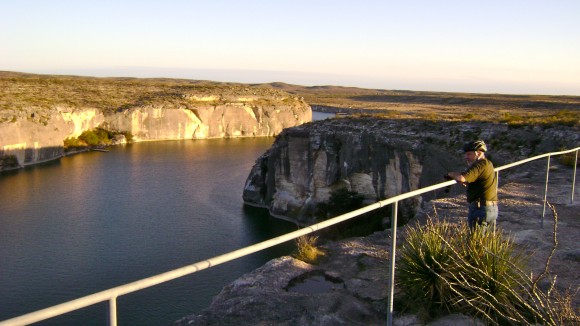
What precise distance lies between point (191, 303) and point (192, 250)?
7659mm

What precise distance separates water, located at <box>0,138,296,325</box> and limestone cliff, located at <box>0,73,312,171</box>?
5.40 meters

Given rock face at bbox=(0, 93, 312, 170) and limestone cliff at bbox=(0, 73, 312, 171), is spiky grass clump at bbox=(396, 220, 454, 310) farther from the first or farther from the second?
rock face at bbox=(0, 93, 312, 170)

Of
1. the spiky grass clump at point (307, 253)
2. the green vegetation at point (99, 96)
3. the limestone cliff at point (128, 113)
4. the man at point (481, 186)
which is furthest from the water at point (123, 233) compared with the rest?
the green vegetation at point (99, 96)

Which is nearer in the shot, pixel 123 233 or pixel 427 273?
pixel 427 273

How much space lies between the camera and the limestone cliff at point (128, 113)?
61.9m

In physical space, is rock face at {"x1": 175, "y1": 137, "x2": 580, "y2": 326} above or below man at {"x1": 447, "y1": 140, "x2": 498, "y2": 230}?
below

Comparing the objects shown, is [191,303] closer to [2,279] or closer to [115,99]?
[2,279]

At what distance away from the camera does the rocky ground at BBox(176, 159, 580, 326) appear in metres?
6.87

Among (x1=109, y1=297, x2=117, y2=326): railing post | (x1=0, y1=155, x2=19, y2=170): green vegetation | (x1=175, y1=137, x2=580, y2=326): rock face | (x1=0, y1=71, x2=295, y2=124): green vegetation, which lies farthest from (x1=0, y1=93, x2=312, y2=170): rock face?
(x1=109, y1=297, x2=117, y2=326): railing post

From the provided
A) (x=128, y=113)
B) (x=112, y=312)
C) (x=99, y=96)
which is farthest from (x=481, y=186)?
(x=99, y=96)

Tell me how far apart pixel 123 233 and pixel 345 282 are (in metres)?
26.9

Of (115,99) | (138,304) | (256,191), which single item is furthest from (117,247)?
(115,99)

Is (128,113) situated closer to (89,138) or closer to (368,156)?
(89,138)

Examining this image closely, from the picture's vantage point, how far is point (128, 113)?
82.5m
